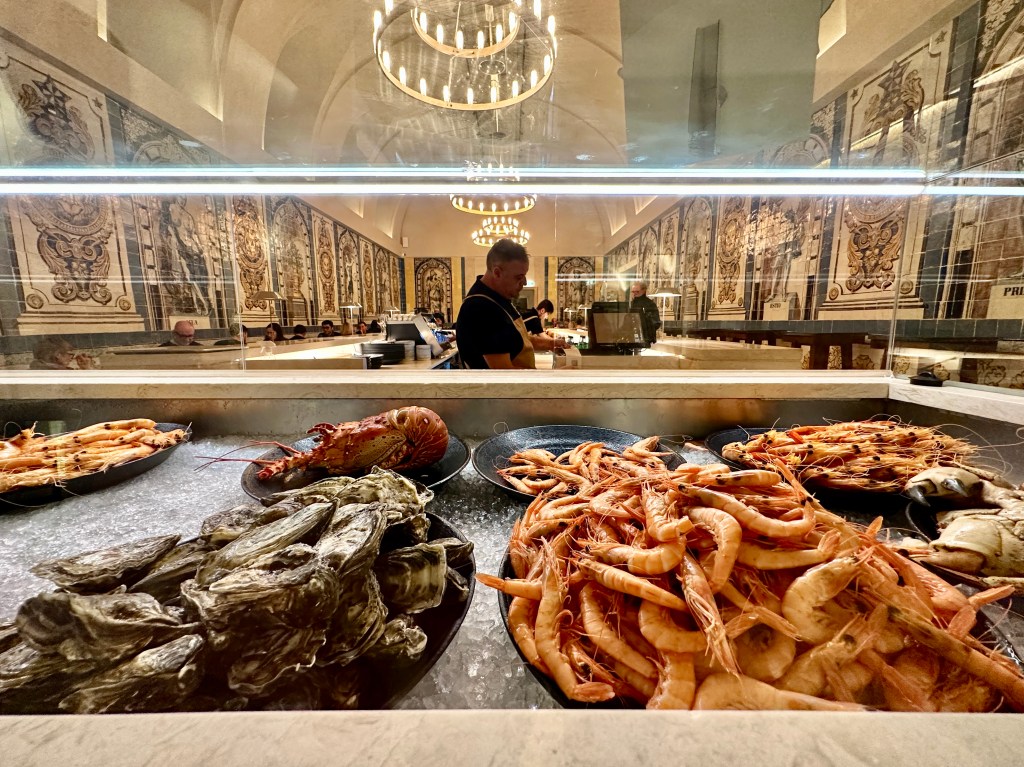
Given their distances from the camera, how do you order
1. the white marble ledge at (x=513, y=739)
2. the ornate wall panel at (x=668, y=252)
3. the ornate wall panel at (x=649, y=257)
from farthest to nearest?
1. the ornate wall panel at (x=668, y=252)
2. the ornate wall panel at (x=649, y=257)
3. the white marble ledge at (x=513, y=739)

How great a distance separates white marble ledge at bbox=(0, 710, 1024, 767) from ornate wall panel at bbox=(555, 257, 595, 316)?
338cm

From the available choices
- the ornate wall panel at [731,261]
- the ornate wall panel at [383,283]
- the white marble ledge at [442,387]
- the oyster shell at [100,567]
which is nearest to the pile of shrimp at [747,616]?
the oyster shell at [100,567]

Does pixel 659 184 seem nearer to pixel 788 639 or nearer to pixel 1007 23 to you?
pixel 788 639

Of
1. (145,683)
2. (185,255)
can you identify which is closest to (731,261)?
(185,255)

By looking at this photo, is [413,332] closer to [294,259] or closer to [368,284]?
[294,259]

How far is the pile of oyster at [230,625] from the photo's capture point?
0.43 m

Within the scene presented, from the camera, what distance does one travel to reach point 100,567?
1.90ft

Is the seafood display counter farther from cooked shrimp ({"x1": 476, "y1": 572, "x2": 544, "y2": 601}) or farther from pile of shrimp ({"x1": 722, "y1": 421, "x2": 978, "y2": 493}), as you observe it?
pile of shrimp ({"x1": 722, "y1": 421, "x2": 978, "y2": 493})

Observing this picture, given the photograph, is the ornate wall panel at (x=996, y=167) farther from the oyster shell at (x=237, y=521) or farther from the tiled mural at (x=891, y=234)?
the oyster shell at (x=237, y=521)

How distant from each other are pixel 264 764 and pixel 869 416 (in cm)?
229

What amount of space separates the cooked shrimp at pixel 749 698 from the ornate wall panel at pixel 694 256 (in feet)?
12.2

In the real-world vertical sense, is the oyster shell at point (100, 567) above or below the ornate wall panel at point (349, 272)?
below

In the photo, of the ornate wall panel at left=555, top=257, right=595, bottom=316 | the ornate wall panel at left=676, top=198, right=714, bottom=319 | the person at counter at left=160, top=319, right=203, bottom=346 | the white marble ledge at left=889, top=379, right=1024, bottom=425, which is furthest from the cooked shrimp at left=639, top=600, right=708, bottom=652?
the ornate wall panel at left=676, top=198, right=714, bottom=319

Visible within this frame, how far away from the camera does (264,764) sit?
31cm
